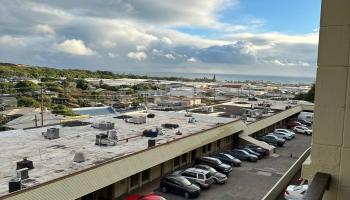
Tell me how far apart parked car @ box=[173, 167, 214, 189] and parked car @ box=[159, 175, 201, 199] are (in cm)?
70

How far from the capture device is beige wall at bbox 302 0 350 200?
2.22 meters

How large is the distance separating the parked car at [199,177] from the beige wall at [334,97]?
17.0 m

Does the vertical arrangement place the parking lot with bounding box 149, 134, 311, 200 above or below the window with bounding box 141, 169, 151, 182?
below

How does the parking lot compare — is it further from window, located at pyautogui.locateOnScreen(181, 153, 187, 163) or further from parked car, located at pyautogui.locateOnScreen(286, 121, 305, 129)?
parked car, located at pyautogui.locateOnScreen(286, 121, 305, 129)

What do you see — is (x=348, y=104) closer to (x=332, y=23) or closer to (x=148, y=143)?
(x=332, y=23)

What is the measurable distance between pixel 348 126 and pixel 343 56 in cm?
43

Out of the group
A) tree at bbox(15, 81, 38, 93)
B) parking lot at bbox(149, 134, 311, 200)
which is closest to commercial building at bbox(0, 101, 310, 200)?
parking lot at bbox(149, 134, 311, 200)

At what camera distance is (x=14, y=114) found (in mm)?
41688

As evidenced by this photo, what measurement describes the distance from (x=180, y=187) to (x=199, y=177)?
1.62 metres

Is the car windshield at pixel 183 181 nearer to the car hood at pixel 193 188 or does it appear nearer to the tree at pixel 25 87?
the car hood at pixel 193 188

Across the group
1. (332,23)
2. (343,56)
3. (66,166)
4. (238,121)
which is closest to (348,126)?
(343,56)

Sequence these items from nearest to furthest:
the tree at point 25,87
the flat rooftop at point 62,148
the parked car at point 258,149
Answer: the flat rooftop at point 62,148 < the parked car at point 258,149 < the tree at point 25,87

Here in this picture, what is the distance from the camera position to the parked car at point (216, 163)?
21.6 meters

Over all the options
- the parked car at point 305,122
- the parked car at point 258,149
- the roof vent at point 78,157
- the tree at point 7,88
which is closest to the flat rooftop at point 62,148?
the roof vent at point 78,157
